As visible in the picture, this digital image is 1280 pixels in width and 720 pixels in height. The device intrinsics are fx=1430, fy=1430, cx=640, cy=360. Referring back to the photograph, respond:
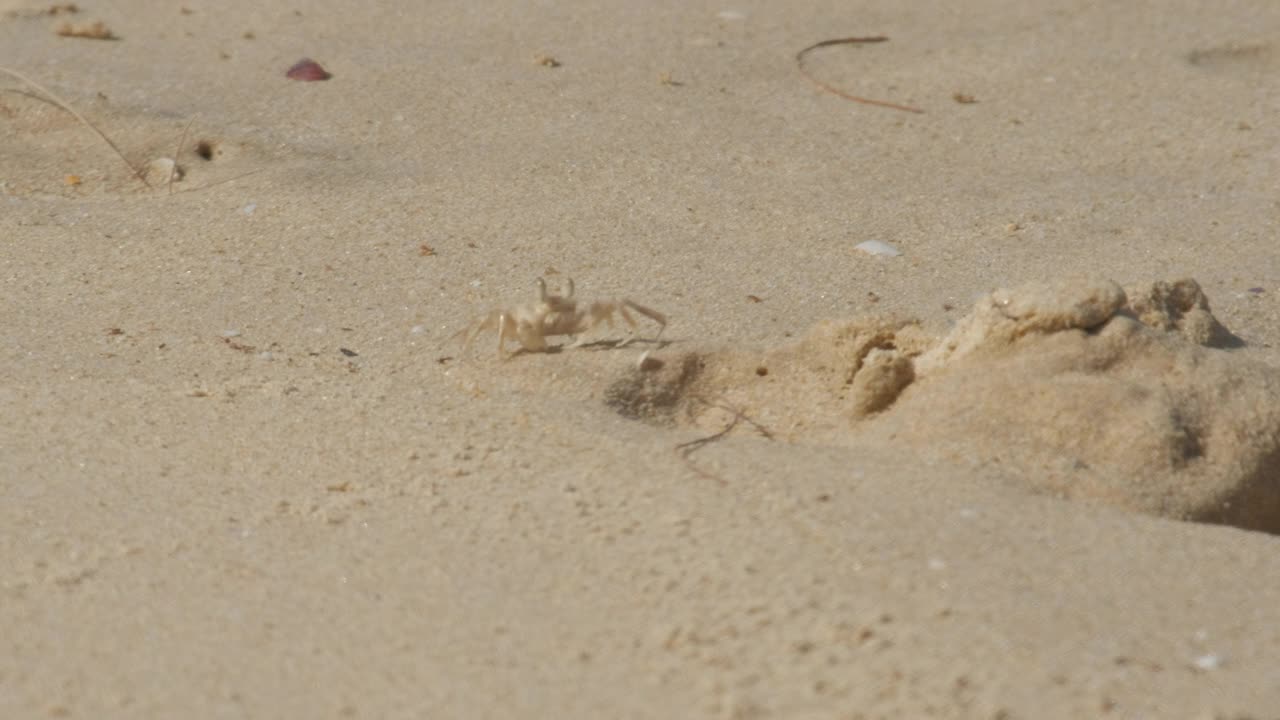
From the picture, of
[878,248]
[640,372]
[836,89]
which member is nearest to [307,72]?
[836,89]

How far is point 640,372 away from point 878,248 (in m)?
1.00

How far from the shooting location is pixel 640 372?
284 cm

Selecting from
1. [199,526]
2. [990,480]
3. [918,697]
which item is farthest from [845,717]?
[199,526]

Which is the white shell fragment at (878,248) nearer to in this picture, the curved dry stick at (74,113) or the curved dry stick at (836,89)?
the curved dry stick at (836,89)

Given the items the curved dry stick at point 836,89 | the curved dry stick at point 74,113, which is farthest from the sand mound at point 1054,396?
the curved dry stick at point 74,113

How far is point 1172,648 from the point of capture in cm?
192

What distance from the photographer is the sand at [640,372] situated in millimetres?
1934

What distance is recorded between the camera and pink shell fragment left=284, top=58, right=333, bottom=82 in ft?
14.9

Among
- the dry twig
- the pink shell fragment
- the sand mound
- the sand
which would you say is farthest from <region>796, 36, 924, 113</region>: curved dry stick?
the dry twig

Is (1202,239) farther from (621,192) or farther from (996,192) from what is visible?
(621,192)

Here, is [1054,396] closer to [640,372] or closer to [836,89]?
[640,372]

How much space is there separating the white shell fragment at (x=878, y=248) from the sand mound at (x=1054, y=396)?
649 millimetres

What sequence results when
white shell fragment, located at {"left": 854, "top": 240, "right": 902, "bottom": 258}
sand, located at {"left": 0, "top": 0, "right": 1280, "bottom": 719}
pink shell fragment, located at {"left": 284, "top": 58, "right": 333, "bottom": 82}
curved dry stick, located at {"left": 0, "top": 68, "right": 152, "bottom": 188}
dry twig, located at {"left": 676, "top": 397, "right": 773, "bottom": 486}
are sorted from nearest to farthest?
sand, located at {"left": 0, "top": 0, "right": 1280, "bottom": 719} → dry twig, located at {"left": 676, "top": 397, "right": 773, "bottom": 486} → white shell fragment, located at {"left": 854, "top": 240, "right": 902, "bottom": 258} → curved dry stick, located at {"left": 0, "top": 68, "right": 152, "bottom": 188} → pink shell fragment, located at {"left": 284, "top": 58, "right": 333, "bottom": 82}

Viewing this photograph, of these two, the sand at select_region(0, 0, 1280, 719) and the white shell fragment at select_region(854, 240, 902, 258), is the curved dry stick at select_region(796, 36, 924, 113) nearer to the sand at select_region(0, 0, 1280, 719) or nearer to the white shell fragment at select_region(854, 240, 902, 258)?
the sand at select_region(0, 0, 1280, 719)
